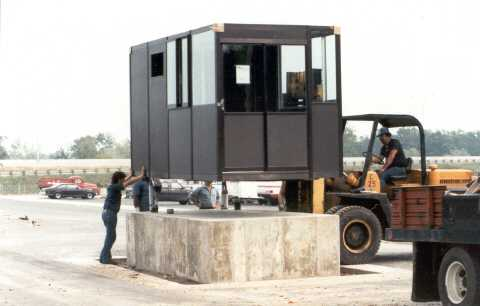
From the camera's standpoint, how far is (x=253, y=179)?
64.2 feet

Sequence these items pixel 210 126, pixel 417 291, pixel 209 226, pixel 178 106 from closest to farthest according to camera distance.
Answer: pixel 417 291 < pixel 209 226 < pixel 210 126 < pixel 178 106

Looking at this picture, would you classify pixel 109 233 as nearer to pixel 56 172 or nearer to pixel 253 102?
pixel 253 102

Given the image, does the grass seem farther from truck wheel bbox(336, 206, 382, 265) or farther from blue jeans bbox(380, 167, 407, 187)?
truck wheel bbox(336, 206, 382, 265)

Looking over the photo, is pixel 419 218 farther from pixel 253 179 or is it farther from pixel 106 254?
pixel 106 254

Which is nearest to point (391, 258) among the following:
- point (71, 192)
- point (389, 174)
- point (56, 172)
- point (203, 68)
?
point (389, 174)

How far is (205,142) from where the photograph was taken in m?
19.5

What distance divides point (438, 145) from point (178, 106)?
5584 inches

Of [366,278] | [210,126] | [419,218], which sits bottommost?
[366,278]

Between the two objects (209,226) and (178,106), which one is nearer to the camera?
(209,226)

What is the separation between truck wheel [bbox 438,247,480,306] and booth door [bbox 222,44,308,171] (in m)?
6.67

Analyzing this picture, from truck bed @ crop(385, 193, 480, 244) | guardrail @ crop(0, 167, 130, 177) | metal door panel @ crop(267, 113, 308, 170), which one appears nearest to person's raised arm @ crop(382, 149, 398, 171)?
metal door panel @ crop(267, 113, 308, 170)

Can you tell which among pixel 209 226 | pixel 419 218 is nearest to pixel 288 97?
pixel 209 226

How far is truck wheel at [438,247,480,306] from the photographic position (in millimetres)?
12547

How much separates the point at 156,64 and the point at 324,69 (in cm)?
344
